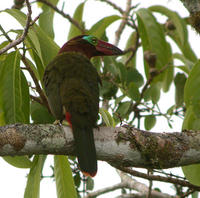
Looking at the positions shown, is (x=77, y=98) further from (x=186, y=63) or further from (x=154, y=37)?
(x=186, y=63)

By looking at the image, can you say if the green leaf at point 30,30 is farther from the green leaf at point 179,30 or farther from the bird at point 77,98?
the green leaf at point 179,30

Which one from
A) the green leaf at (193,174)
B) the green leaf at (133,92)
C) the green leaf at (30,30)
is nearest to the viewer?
the green leaf at (30,30)

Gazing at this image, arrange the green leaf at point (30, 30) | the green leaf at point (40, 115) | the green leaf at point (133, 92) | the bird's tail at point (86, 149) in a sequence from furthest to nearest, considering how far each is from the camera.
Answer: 1. the green leaf at point (133, 92)
2. the green leaf at point (40, 115)
3. the green leaf at point (30, 30)
4. the bird's tail at point (86, 149)

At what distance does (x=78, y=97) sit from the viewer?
9.66 ft

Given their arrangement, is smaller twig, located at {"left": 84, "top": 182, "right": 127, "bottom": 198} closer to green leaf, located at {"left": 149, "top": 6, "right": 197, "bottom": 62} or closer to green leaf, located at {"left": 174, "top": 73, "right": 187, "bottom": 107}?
green leaf, located at {"left": 174, "top": 73, "right": 187, "bottom": 107}

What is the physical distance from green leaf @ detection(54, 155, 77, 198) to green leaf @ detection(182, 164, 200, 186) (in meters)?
0.77

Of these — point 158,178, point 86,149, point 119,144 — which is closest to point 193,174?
point 158,178

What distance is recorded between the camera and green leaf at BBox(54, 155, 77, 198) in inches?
113

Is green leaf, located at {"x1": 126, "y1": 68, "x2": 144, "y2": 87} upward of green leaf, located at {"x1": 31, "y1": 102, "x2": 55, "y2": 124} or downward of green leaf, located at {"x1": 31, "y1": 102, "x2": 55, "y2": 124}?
upward

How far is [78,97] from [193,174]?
928mm

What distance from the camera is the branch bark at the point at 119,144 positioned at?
2.38 m

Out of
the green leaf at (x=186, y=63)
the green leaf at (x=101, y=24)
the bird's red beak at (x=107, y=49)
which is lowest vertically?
the green leaf at (x=186, y=63)

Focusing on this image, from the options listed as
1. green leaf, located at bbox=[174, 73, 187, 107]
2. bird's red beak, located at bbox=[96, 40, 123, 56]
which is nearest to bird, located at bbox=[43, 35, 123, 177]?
bird's red beak, located at bbox=[96, 40, 123, 56]

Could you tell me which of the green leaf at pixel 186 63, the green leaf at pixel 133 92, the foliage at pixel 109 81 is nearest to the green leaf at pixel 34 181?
the foliage at pixel 109 81
